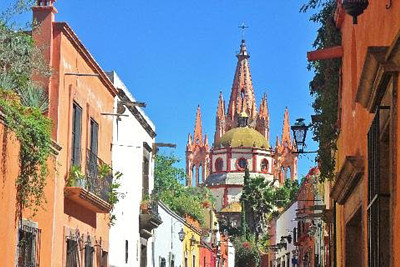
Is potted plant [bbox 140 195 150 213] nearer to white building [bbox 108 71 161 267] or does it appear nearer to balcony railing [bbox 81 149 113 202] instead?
white building [bbox 108 71 161 267]

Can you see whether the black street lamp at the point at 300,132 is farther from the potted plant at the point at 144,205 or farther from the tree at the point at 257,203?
the tree at the point at 257,203

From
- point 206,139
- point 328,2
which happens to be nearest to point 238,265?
point 206,139

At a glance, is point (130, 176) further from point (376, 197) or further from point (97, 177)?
point (376, 197)

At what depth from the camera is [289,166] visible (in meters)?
127

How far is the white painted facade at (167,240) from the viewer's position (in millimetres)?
30853

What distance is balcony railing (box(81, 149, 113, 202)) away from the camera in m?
17.9

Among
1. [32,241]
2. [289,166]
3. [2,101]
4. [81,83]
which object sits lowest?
[32,241]

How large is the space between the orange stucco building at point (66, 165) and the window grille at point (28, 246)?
16mm

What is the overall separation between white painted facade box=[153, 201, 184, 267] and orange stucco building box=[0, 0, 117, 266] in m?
10.7

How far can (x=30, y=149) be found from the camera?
13.4 meters

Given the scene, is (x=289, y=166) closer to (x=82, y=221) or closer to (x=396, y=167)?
(x=82, y=221)

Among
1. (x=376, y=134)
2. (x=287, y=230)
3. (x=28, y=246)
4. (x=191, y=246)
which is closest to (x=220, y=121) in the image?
(x=287, y=230)

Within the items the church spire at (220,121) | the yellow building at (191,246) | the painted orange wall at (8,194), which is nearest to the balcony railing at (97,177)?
the painted orange wall at (8,194)

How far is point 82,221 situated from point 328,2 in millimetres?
6625
